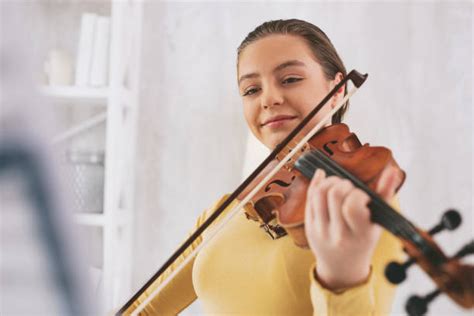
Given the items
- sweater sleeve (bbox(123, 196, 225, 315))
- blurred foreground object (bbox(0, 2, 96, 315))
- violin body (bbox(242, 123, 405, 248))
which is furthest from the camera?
sweater sleeve (bbox(123, 196, 225, 315))

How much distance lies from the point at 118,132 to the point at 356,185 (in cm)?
102

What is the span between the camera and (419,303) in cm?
30

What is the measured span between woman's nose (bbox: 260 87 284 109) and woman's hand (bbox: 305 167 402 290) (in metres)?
0.19

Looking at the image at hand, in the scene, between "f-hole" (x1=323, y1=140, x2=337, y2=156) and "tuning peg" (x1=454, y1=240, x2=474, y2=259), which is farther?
"f-hole" (x1=323, y1=140, x2=337, y2=156)

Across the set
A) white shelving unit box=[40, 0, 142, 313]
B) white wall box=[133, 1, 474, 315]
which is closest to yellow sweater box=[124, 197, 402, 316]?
white shelving unit box=[40, 0, 142, 313]

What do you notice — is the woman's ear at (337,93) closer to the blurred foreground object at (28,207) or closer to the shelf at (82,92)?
the blurred foreground object at (28,207)

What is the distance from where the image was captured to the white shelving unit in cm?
128

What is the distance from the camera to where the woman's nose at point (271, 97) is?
21.4 inches

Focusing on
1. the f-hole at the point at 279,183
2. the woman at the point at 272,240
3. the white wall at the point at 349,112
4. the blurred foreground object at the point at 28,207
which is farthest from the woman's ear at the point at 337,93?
the white wall at the point at 349,112

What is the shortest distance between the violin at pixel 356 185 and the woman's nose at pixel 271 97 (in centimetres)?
4

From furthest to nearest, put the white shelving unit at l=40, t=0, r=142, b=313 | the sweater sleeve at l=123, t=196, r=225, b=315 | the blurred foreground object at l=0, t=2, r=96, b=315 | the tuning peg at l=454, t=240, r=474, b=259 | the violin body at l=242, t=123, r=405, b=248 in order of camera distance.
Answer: the white shelving unit at l=40, t=0, r=142, b=313 < the sweater sleeve at l=123, t=196, r=225, b=315 < the violin body at l=242, t=123, r=405, b=248 < the tuning peg at l=454, t=240, r=474, b=259 < the blurred foreground object at l=0, t=2, r=96, b=315

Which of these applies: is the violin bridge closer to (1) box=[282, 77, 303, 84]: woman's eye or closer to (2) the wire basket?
(1) box=[282, 77, 303, 84]: woman's eye

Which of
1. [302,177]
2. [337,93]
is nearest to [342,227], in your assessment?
[302,177]

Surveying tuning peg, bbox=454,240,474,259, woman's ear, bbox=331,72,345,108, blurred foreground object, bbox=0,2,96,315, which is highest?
woman's ear, bbox=331,72,345,108
